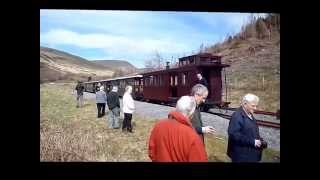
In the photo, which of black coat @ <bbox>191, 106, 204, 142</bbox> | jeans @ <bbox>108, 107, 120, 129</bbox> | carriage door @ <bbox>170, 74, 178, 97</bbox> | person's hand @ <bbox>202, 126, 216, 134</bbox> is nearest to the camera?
black coat @ <bbox>191, 106, 204, 142</bbox>

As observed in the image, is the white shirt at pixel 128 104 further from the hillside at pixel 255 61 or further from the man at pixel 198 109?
the hillside at pixel 255 61

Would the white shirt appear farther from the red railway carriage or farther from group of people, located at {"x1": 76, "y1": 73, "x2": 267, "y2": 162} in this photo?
the red railway carriage

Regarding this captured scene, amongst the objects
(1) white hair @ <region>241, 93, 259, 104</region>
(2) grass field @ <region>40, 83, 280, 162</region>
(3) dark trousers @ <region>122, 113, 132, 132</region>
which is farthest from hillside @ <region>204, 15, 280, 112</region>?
(3) dark trousers @ <region>122, 113, 132, 132</region>

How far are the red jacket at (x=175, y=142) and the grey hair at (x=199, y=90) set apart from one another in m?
0.53

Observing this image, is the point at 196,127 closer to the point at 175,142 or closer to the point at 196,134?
the point at 196,134

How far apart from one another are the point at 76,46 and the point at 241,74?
177 centimetres

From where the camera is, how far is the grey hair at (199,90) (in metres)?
5.51

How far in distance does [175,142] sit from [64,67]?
1663 millimetres

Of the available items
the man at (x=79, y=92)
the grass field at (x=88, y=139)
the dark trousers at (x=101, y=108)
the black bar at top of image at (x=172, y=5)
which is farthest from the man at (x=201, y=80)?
the man at (x=79, y=92)

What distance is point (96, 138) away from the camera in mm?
5445

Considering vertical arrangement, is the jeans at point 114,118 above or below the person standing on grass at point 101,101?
below

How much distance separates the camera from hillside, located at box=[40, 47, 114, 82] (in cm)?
545

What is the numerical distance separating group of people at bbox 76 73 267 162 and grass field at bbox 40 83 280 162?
8cm

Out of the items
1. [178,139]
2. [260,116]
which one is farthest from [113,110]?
[260,116]
